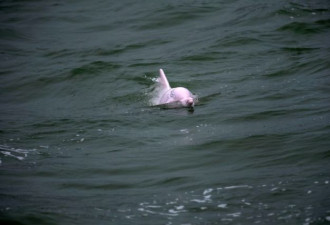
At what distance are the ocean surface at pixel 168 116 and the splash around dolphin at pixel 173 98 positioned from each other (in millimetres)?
228

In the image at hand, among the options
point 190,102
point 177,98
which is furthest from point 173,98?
point 190,102

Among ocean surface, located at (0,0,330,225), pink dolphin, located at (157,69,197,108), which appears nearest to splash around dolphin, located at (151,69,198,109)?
pink dolphin, located at (157,69,197,108)

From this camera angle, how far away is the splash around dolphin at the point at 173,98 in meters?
12.4

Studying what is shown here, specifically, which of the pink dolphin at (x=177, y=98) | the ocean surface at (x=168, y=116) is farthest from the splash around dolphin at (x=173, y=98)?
the ocean surface at (x=168, y=116)

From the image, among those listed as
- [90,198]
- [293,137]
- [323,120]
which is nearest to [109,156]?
[90,198]

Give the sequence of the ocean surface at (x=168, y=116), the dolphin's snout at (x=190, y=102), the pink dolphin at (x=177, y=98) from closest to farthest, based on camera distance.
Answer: the ocean surface at (x=168, y=116) → the dolphin's snout at (x=190, y=102) → the pink dolphin at (x=177, y=98)

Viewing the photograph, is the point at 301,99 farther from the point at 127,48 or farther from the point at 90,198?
the point at 127,48

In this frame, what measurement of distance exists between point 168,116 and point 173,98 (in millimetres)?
925

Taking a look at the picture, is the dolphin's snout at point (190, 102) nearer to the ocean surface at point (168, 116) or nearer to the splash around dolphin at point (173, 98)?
→ the splash around dolphin at point (173, 98)

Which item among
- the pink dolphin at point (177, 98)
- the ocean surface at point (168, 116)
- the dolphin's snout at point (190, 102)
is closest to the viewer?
the ocean surface at point (168, 116)

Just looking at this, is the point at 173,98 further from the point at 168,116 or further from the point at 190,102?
the point at 168,116

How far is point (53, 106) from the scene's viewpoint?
1428 centimetres

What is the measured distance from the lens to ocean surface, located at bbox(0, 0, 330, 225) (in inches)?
290

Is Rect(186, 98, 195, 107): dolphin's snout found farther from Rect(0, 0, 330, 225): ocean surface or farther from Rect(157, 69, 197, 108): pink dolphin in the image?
Rect(0, 0, 330, 225): ocean surface
